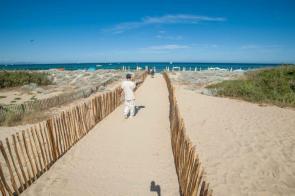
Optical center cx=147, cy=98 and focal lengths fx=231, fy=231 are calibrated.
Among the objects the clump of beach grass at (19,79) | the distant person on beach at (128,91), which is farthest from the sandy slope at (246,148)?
the clump of beach grass at (19,79)

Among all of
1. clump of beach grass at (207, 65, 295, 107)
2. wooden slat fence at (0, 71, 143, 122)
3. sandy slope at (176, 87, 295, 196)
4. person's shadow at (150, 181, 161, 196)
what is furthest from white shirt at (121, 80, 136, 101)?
clump of beach grass at (207, 65, 295, 107)

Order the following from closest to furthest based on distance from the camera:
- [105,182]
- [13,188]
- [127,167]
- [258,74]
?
[13,188] < [105,182] < [127,167] < [258,74]

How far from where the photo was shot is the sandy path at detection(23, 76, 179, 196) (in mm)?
4496

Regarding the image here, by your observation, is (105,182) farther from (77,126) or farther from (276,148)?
(276,148)

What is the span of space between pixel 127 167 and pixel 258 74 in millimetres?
17531

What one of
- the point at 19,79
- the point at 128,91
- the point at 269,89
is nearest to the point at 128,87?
the point at 128,91

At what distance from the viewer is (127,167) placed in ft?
17.4

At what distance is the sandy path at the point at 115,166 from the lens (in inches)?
177

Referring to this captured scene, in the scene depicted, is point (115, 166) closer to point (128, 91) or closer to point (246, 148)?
point (246, 148)

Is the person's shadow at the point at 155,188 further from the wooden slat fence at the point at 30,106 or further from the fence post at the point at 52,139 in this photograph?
the wooden slat fence at the point at 30,106

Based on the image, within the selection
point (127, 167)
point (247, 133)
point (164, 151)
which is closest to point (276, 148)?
point (247, 133)

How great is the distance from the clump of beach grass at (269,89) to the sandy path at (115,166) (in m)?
8.88

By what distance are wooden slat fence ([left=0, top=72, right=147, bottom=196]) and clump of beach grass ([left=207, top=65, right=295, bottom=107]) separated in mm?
10301

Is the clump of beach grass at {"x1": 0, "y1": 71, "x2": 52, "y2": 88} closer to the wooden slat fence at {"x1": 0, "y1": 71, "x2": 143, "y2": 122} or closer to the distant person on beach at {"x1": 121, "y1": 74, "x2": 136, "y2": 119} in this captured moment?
the wooden slat fence at {"x1": 0, "y1": 71, "x2": 143, "y2": 122}
